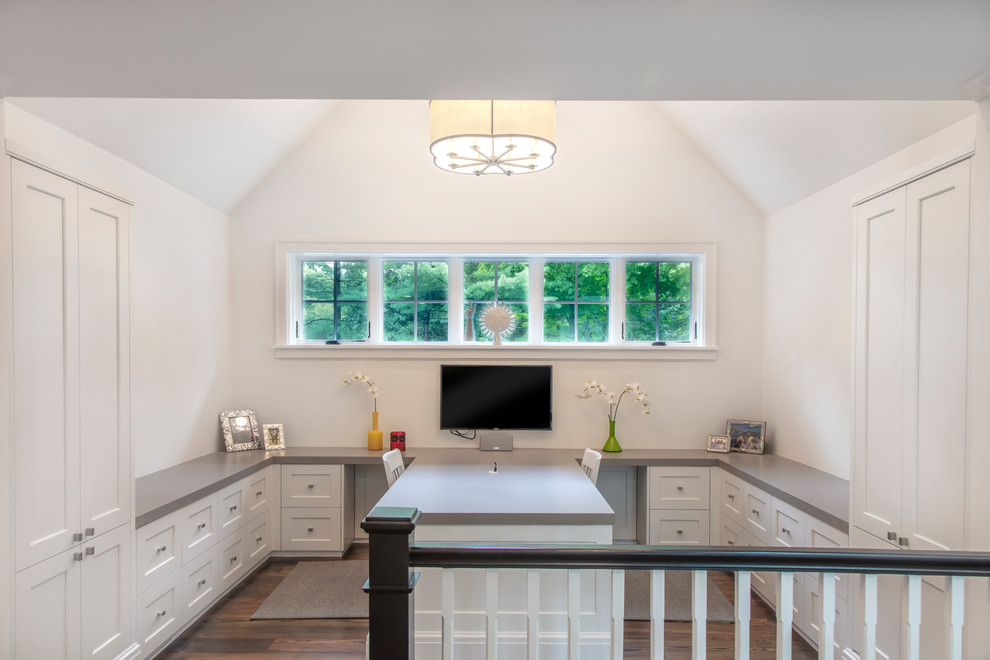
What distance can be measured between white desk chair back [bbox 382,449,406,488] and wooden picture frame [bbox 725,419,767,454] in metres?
2.43

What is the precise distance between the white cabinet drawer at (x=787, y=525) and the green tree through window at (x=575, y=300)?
6.11 ft

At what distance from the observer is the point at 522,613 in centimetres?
263

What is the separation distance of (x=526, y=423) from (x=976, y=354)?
117 inches

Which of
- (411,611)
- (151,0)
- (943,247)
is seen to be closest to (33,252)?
(151,0)

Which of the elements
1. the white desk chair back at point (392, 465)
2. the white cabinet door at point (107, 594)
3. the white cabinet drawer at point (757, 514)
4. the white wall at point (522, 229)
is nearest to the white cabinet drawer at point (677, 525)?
the white cabinet drawer at point (757, 514)

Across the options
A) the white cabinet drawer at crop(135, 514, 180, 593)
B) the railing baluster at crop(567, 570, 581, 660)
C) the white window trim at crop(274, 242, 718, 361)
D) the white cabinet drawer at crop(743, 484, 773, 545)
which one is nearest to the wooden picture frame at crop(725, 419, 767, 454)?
the white window trim at crop(274, 242, 718, 361)

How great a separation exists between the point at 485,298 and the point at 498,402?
853 mm

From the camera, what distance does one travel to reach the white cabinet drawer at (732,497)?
3.71 metres

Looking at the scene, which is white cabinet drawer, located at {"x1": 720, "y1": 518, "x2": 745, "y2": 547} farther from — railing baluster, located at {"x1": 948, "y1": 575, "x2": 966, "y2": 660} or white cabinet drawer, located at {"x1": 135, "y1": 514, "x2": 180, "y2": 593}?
white cabinet drawer, located at {"x1": 135, "y1": 514, "x2": 180, "y2": 593}

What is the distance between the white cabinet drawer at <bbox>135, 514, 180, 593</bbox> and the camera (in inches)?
105

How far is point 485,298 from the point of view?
4.70 meters

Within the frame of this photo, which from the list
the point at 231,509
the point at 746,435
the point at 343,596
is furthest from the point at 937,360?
the point at 231,509

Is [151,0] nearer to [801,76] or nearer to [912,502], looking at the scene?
[801,76]

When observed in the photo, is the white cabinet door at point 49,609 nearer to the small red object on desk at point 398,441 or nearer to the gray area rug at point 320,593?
the gray area rug at point 320,593
